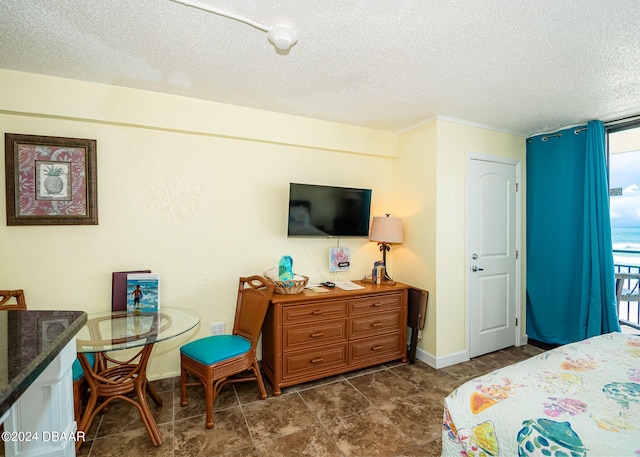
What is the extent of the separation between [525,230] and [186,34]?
3.80 m

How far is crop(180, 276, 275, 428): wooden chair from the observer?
6.86 feet

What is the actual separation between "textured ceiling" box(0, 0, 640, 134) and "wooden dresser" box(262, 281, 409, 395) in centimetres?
172

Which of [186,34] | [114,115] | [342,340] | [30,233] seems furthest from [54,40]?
[342,340]

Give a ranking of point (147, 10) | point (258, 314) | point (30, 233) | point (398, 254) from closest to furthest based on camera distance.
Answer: point (147, 10) → point (30, 233) → point (258, 314) → point (398, 254)

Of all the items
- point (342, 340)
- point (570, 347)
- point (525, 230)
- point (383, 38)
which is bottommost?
point (342, 340)

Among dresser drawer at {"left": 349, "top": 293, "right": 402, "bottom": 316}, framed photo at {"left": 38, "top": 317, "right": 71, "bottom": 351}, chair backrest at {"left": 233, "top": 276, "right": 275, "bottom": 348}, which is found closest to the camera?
framed photo at {"left": 38, "top": 317, "right": 71, "bottom": 351}

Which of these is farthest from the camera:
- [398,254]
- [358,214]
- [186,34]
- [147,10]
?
[398,254]

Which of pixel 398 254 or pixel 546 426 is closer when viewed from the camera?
pixel 546 426

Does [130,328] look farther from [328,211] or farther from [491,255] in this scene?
[491,255]

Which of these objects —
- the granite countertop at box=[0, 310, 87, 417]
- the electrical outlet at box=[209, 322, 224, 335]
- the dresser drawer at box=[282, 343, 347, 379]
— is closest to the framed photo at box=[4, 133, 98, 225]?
the electrical outlet at box=[209, 322, 224, 335]

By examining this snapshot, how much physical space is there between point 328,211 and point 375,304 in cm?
100

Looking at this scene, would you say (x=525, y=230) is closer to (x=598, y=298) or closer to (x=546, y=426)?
(x=598, y=298)

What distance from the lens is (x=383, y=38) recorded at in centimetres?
173

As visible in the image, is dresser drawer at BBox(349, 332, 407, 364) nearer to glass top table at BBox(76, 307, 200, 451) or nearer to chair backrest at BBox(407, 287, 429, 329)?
chair backrest at BBox(407, 287, 429, 329)
